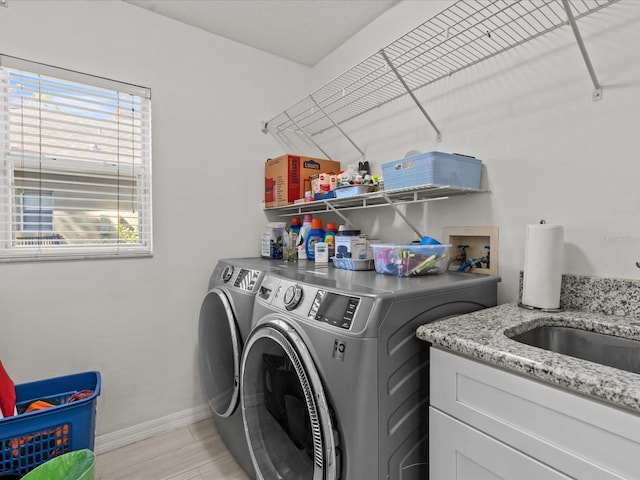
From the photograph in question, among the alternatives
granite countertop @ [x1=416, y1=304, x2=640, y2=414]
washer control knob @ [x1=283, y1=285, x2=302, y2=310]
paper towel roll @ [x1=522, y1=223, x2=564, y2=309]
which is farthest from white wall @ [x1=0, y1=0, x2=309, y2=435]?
paper towel roll @ [x1=522, y1=223, x2=564, y2=309]

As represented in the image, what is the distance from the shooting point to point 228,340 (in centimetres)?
171

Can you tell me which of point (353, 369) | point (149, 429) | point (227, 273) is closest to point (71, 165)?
point (227, 273)

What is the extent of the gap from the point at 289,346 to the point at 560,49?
154cm

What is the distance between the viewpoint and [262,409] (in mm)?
1446

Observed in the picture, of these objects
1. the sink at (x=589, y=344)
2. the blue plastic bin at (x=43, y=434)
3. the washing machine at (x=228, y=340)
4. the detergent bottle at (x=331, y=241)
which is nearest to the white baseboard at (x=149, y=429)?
the washing machine at (x=228, y=340)

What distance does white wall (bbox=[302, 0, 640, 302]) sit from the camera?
1.13 m

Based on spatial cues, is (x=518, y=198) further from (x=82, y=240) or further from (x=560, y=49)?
(x=82, y=240)

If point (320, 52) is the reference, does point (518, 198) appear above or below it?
below

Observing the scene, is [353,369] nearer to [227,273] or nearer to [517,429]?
[517,429]

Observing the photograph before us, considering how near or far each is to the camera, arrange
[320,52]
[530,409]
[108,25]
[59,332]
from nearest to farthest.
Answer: [530,409]
[59,332]
[108,25]
[320,52]

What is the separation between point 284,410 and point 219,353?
0.65m

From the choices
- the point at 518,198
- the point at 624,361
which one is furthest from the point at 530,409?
the point at 518,198

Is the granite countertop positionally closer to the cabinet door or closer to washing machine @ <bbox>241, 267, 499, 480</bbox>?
washing machine @ <bbox>241, 267, 499, 480</bbox>

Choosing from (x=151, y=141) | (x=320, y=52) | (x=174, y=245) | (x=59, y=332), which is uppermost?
(x=320, y=52)
